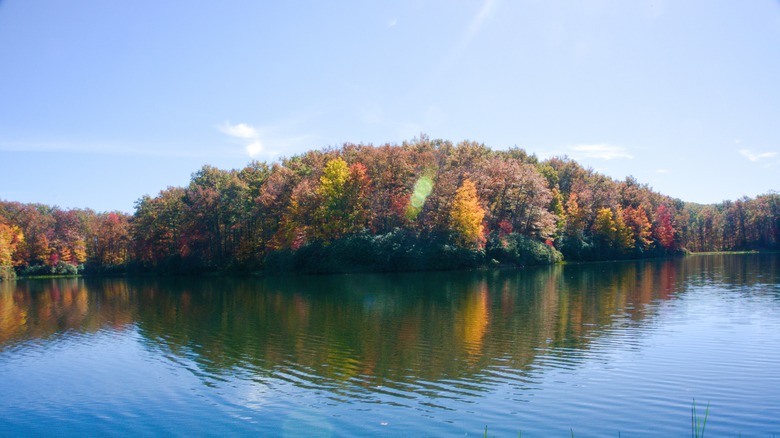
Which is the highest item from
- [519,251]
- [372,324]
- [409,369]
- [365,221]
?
[365,221]

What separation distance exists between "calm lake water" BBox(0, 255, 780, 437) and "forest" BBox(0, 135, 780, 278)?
31.0 metres

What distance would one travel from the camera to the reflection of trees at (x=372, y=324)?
15.5 metres

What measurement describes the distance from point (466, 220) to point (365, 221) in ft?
41.4

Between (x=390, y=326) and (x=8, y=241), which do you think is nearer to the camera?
(x=390, y=326)

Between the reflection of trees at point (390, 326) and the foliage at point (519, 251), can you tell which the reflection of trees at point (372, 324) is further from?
the foliage at point (519, 251)

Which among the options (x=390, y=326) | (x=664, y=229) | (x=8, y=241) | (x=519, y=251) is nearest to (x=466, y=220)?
(x=519, y=251)

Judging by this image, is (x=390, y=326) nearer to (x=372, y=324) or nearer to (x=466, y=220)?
(x=372, y=324)

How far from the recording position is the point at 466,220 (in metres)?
59.9

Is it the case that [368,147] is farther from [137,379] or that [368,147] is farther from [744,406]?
[744,406]

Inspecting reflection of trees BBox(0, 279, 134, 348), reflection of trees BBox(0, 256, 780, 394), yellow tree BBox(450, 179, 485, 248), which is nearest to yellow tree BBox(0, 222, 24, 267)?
reflection of trees BBox(0, 279, 134, 348)

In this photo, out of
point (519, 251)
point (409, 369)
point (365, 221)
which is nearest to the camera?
point (409, 369)

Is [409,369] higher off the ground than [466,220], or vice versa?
[466,220]

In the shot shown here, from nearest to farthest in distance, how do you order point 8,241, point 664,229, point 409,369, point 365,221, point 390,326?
point 409,369 → point 390,326 → point 365,221 → point 8,241 → point 664,229

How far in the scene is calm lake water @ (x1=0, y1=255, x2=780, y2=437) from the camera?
11.0m
